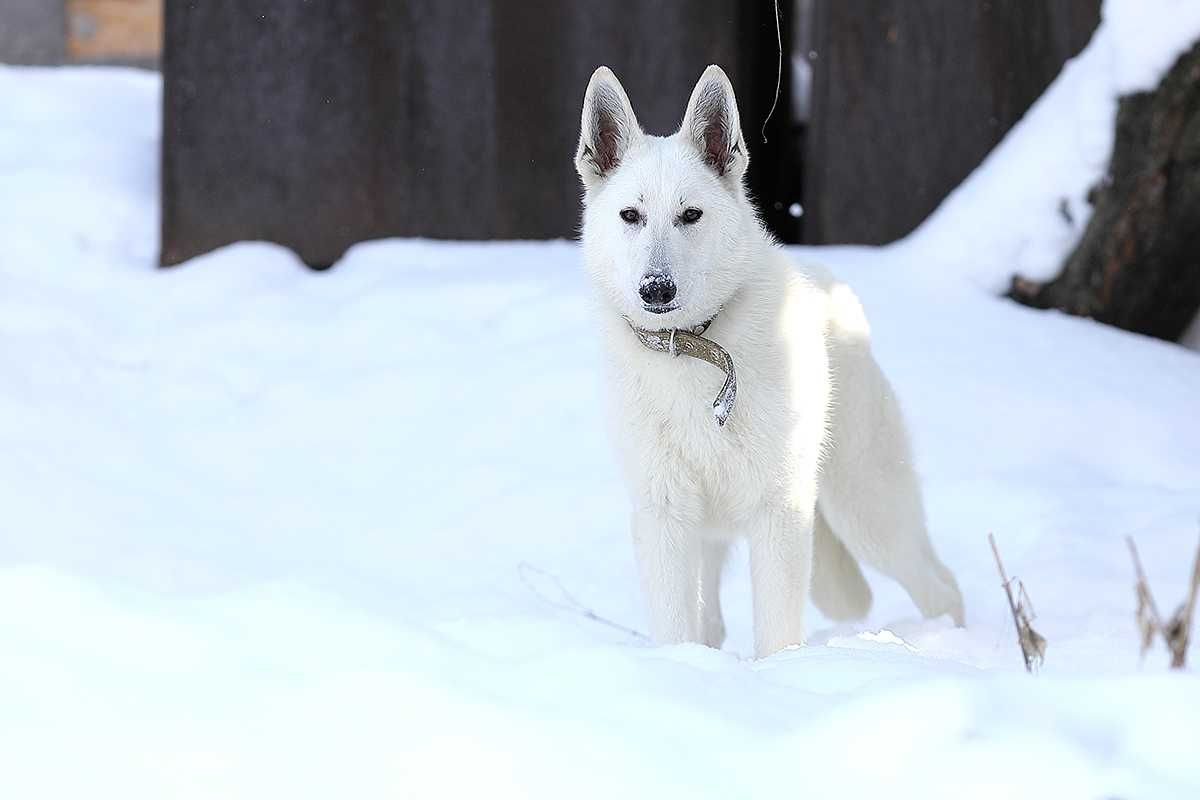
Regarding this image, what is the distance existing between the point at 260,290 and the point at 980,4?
3.91 meters

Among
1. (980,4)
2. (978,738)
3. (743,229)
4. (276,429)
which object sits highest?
(980,4)

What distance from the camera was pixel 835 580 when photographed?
13.5ft

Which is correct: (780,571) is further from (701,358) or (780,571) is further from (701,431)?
(701,358)

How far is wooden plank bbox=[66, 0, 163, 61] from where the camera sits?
12383mm

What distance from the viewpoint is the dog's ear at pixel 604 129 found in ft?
11.7

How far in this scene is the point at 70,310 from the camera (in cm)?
693

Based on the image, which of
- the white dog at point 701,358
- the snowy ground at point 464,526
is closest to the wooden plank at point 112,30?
the snowy ground at point 464,526

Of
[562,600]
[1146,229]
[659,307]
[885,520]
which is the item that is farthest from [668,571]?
[1146,229]

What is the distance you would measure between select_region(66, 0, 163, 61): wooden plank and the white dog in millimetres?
10082

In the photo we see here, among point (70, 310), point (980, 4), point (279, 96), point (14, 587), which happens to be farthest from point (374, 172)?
point (14, 587)

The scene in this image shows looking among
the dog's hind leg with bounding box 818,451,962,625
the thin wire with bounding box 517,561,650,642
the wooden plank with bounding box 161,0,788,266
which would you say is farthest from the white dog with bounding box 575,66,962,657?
the wooden plank with bounding box 161,0,788,266

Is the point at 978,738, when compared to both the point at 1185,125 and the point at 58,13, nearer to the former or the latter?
the point at 1185,125

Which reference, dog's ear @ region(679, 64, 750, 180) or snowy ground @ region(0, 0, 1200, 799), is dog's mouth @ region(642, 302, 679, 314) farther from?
snowy ground @ region(0, 0, 1200, 799)

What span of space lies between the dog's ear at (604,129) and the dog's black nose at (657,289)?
554 millimetres
